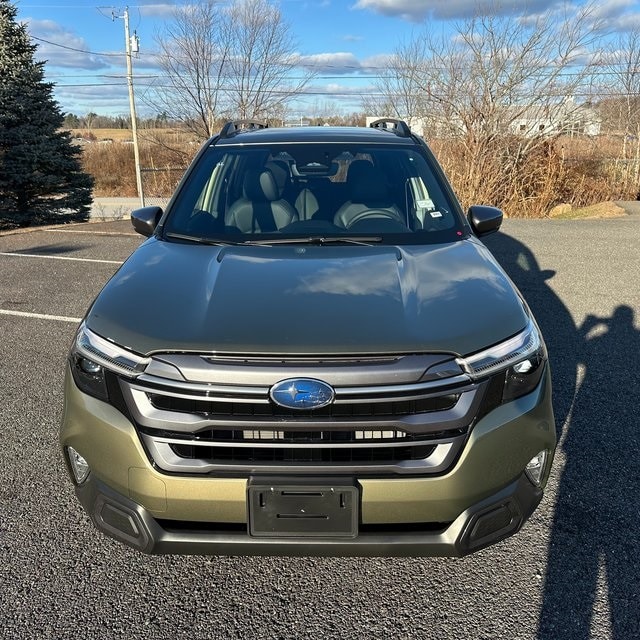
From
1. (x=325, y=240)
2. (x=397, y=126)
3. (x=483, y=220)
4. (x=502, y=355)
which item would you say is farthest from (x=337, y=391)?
(x=397, y=126)

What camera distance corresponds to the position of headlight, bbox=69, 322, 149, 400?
6.79 feet

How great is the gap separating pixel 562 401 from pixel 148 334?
2957 millimetres

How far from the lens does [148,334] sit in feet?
6.97

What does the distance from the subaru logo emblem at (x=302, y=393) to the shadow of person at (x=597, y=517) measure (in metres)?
1.19

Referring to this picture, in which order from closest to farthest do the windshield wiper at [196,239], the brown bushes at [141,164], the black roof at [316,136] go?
the windshield wiper at [196,239]
the black roof at [316,136]
the brown bushes at [141,164]

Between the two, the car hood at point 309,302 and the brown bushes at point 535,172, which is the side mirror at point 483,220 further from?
the brown bushes at point 535,172

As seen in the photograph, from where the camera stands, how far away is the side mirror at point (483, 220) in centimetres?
358

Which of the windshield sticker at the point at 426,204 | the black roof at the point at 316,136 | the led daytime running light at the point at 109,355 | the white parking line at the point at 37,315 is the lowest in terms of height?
the white parking line at the point at 37,315

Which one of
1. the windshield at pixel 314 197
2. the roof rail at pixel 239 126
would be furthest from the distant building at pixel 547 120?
the windshield at pixel 314 197

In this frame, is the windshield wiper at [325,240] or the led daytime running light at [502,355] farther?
the windshield wiper at [325,240]

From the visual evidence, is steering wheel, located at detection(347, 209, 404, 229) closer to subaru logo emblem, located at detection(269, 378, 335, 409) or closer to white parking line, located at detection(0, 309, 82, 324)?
subaru logo emblem, located at detection(269, 378, 335, 409)

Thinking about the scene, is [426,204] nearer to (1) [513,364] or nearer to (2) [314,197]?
(2) [314,197]

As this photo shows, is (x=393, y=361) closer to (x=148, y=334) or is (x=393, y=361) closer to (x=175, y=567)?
(x=148, y=334)

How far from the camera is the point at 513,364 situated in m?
2.11
